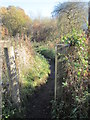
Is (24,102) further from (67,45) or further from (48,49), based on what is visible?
(48,49)

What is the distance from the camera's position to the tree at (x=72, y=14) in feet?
14.8

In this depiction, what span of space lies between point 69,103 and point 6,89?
1054 millimetres

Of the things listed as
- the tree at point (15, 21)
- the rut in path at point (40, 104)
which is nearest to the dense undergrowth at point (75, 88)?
the rut in path at point (40, 104)

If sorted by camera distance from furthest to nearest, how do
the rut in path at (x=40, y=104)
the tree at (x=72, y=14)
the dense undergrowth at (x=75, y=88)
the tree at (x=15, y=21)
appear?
the tree at (x=15, y=21)
the tree at (x=72, y=14)
the rut in path at (x=40, y=104)
the dense undergrowth at (x=75, y=88)

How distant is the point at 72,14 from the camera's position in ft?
16.9

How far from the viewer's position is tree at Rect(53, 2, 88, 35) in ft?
14.8

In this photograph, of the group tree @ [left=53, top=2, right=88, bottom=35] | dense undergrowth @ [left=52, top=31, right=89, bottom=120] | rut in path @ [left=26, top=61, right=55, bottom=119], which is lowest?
rut in path @ [left=26, top=61, right=55, bottom=119]

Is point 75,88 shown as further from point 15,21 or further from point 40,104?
point 15,21

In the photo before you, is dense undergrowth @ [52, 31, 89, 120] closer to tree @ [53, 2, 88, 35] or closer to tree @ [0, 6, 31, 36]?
tree @ [53, 2, 88, 35]

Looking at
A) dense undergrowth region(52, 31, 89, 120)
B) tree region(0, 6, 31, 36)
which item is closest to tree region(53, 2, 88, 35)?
tree region(0, 6, 31, 36)

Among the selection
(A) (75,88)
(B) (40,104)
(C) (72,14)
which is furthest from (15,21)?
(A) (75,88)

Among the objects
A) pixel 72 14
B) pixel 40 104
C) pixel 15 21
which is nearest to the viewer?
pixel 40 104

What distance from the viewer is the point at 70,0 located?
197 inches

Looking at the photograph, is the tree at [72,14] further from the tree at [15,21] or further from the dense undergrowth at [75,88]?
the dense undergrowth at [75,88]
